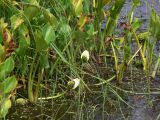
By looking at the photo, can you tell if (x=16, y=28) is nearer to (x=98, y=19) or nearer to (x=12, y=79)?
(x=12, y=79)

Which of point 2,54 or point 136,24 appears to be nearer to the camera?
point 2,54

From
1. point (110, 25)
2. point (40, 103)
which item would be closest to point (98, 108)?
point (40, 103)

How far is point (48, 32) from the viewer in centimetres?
192

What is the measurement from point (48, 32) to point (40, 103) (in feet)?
1.09

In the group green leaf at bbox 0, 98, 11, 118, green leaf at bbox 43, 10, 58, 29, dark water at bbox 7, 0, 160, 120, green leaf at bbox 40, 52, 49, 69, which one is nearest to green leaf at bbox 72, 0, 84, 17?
green leaf at bbox 43, 10, 58, 29

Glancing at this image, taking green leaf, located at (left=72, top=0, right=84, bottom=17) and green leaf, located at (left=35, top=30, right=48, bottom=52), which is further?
green leaf, located at (left=72, top=0, right=84, bottom=17)

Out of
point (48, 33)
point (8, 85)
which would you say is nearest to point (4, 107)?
point (8, 85)

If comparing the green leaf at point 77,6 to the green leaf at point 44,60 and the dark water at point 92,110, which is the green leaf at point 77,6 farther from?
the dark water at point 92,110

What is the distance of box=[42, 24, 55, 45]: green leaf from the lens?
1.91 m

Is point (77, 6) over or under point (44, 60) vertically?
over

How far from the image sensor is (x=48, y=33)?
6.29 feet

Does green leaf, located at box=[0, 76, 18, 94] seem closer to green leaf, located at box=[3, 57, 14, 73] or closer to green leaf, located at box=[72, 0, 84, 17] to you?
green leaf, located at box=[3, 57, 14, 73]

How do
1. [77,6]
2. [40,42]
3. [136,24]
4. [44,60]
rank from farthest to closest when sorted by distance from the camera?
[136,24]
[77,6]
[44,60]
[40,42]

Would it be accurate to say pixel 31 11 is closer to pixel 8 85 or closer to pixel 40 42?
pixel 40 42
